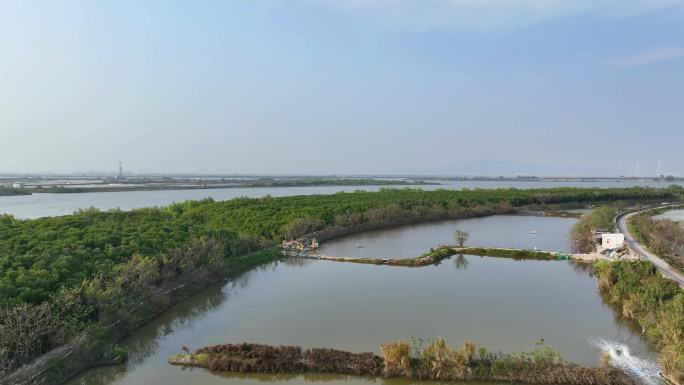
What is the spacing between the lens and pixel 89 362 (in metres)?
10.6

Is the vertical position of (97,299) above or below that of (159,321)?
above

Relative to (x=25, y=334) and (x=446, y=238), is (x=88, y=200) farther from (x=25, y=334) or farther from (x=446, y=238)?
(x=25, y=334)

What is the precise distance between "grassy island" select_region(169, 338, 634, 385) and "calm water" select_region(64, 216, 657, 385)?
26cm

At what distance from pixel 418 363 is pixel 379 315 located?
3.85 m

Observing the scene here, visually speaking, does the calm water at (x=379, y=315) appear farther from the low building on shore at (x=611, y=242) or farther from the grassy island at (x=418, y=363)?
the low building on shore at (x=611, y=242)

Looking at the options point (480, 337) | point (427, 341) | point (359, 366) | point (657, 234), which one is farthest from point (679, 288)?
point (657, 234)

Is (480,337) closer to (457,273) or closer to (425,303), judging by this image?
(425,303)

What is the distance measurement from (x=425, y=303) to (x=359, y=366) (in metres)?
5.29

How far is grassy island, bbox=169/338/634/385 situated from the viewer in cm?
948

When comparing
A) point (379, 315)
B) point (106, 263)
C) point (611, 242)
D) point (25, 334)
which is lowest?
point (379, 315)

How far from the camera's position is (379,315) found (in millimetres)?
13750

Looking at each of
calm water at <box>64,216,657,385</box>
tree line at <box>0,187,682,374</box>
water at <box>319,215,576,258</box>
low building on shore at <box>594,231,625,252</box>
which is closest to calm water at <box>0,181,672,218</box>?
tree line at <box>0,187,682,374</box>

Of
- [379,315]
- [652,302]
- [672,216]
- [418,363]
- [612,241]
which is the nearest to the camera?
[418,363]

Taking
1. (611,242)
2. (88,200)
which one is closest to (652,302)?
(611,242)
